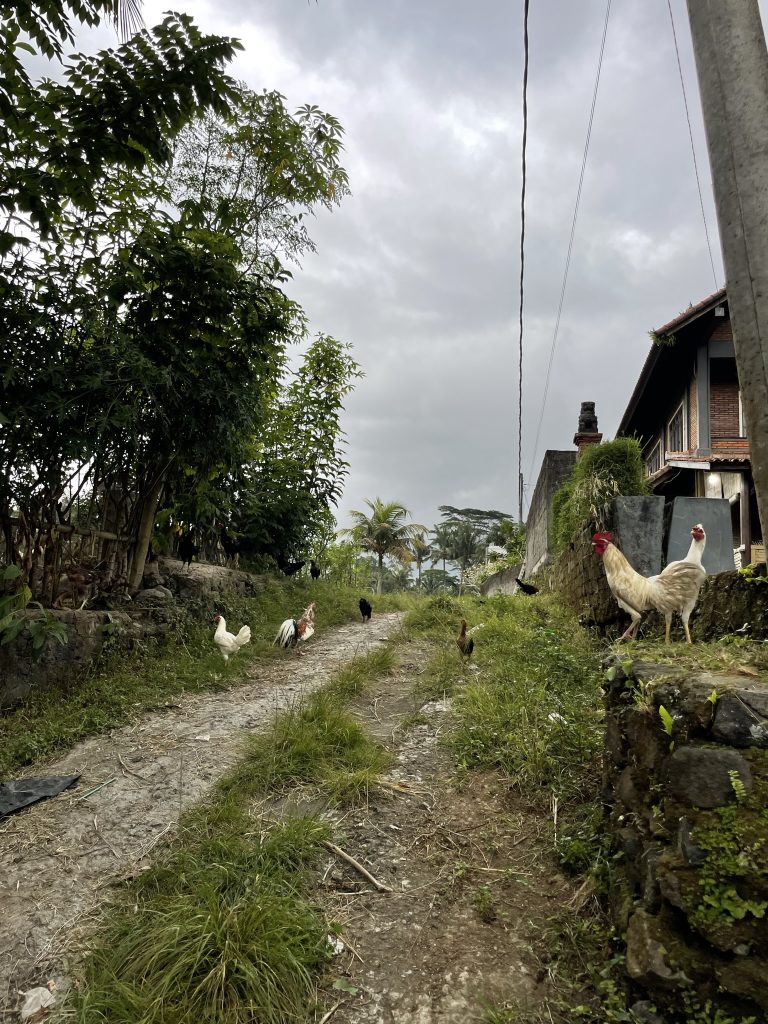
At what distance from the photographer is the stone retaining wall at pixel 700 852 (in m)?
1.58

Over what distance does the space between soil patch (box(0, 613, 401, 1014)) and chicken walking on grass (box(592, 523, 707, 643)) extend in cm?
292

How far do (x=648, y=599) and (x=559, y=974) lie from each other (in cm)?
216

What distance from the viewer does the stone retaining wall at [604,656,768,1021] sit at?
1.58 metres

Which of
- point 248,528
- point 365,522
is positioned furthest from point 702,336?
point 365,522

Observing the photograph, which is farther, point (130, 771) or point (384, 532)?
point (384, 532)

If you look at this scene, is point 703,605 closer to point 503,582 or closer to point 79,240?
point 79,240

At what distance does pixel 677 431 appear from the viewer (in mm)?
14320

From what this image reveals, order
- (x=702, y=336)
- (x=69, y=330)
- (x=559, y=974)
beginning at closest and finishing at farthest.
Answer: (x=559, y=974) → (x=69, y=330) → (x=702, y=336)

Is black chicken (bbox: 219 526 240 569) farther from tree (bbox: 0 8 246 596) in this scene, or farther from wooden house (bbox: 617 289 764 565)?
wooden house (bbox: 617 289 764 565)

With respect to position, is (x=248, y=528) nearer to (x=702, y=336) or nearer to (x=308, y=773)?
(x=308, y=773)

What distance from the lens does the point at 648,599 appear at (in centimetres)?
353

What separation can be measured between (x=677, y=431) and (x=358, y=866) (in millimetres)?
14484

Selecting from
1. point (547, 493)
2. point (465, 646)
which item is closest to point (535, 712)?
point (465, 646)

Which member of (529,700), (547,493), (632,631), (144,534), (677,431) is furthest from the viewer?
(677,431)
